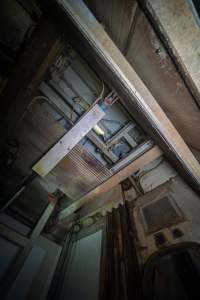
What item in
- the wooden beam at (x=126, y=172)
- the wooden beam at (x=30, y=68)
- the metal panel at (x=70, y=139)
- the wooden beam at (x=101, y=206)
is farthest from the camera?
the wooden beam at (x=101, y=206)

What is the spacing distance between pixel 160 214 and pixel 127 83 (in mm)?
1481

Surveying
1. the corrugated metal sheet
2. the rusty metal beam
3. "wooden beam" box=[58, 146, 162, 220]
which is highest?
the corrugated metal sheet

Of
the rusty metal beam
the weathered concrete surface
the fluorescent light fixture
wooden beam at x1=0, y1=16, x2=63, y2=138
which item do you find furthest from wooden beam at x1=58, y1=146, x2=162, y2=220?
wooden beam at x1=0, y1=16, x2=63, y2=138

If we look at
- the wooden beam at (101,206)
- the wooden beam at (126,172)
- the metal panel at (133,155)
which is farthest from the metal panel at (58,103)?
the wooden beam at (101,206)

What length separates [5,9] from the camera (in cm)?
137

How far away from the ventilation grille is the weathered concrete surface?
4.46 feet

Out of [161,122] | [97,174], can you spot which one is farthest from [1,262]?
[161,122]

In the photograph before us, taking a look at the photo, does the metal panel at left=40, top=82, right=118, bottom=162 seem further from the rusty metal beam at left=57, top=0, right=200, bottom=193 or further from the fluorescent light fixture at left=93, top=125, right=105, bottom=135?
the rusty metal beam at left=57, top=0, right=200, bottom=193

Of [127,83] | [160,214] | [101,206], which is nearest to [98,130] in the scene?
[127,83]

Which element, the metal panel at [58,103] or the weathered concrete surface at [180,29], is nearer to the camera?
the weathered concrete surface at [180,29]

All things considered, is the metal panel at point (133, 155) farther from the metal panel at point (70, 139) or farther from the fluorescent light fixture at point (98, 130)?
the metal panel at point (70, 139)

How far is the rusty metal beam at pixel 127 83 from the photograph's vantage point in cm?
101

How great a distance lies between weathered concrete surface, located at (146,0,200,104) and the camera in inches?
33.1

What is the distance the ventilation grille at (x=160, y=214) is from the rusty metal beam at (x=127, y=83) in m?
0.35
